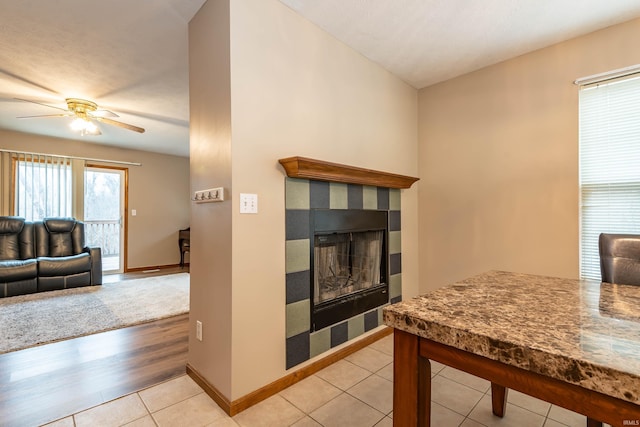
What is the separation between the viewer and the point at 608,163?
2219 millimetres

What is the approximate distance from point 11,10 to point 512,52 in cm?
379

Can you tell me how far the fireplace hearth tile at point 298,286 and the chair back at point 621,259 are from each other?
5.25 ft

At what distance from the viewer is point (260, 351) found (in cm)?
179

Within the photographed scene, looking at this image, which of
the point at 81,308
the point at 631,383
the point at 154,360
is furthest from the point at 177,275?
the point at 631,383

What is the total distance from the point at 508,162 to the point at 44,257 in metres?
6.16

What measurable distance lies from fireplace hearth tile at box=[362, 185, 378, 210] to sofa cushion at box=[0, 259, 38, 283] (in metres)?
4.58

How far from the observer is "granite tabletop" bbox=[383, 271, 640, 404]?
1.82 ft

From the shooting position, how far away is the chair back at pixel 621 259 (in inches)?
51.8

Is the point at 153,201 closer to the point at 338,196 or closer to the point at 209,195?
the point at 209,195

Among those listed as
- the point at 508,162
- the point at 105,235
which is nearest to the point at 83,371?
the point at 508,162

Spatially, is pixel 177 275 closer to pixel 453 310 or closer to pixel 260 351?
pixel 260 351

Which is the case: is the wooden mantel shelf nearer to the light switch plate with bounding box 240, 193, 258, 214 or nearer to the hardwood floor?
the light switch plate with bounding box 240, 193, 258, 214

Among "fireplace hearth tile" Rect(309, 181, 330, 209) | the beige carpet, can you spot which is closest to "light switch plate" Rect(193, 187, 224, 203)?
"fireplace hearth tile" Rect(309, 181, 330, 209)

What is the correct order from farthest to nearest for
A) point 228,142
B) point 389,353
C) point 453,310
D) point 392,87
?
point 392,87
point 389,353
point 228,142
point 453,310
